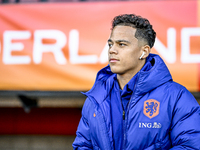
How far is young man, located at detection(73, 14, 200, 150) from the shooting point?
5.47 ft

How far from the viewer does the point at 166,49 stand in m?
3.58

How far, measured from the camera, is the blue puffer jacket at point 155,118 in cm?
165

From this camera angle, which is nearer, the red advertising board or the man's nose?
the man's nose

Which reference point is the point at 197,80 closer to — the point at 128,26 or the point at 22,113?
the point at 128,26

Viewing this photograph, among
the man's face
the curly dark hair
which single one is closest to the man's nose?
the man's face

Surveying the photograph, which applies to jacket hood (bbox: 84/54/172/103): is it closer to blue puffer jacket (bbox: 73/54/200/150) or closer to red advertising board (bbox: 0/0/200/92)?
blue puffer jacket (bbox: 73/54/200/150)

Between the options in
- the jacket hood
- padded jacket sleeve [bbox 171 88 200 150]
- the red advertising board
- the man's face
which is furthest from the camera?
the red advertising board

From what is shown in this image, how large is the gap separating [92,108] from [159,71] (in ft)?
1.77

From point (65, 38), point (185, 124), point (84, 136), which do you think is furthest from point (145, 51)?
point (65, 38)

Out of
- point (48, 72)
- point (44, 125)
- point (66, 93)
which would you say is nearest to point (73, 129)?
point (44, 125)

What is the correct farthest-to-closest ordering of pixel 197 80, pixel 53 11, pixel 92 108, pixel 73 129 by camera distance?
pixel 73 129 < pixel 53 11 < pixel 197 80 < pixel 92 108

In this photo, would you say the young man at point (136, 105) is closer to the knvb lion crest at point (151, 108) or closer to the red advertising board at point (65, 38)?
the knvb lion crest at point (151, 108)

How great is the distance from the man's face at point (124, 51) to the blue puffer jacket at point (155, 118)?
0.46 feet

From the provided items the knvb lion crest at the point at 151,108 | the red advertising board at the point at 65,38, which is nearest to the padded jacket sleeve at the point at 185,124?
the knvb lion crest at the point at 151,108
